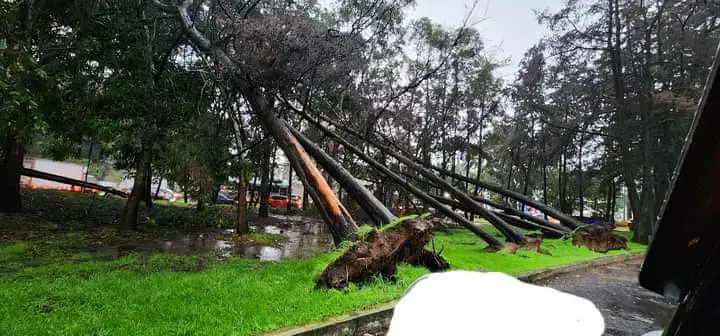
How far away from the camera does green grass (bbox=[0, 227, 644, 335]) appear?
3.75 meters

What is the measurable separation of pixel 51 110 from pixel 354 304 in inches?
381

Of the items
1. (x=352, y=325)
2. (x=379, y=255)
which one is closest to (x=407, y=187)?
(x=379, y=255)

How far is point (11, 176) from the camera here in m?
11.2

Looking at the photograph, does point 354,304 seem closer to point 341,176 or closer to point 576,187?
point 341,176

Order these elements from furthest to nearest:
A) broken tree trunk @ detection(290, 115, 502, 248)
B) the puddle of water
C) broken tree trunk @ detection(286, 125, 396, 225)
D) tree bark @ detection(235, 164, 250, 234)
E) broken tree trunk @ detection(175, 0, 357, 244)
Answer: tree bark @ detection(235, 164, 250, 234), broken tree trunk @ detection(290, 115, 502, 248), the puddle of water, broken tree trunk @ detection(286, 125, 396, 225), broken tree trunk @ detection(175, 0, 357, 244)

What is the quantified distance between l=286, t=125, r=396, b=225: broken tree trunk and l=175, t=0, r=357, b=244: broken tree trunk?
51 cm

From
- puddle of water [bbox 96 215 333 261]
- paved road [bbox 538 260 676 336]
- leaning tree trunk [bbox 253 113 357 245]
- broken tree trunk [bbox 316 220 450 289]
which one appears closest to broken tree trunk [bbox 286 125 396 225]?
leaning tree trunk [bbox 253 113 357 245]

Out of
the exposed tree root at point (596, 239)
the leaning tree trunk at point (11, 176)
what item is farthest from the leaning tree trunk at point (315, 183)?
the exposed tree root at point (596, 239)

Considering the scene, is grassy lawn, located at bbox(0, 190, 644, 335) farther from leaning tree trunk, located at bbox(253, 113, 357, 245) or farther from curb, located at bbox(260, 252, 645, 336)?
leaning tree trunk, located at bbox(253, 113, 357, 245)

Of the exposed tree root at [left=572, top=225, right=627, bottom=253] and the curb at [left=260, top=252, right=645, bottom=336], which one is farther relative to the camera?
the exposed tree root at [left=572, top=225, right=627, bottom=253]

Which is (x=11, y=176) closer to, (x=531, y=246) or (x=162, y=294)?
(x=162, y=294)

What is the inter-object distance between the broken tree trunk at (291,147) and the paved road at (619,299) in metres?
4.09

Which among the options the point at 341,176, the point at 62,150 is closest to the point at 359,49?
the point at 341,176

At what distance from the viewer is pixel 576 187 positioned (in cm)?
3206
